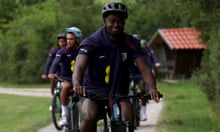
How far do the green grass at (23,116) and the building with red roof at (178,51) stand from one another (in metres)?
15.4

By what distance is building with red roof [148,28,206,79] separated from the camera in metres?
34.0

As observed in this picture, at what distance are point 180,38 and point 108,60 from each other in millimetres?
28302

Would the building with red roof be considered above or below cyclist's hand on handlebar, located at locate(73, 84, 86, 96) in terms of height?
below

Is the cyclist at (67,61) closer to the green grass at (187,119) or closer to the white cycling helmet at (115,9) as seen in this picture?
the green grass at (187,119)

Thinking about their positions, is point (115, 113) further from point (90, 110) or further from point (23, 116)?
point (23, 116)

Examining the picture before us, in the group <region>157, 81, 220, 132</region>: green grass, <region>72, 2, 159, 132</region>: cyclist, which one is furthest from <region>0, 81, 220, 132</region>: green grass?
<region>72, 2, 159, 132</region>: cyclist

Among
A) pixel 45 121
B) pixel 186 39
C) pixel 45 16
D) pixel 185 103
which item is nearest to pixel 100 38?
pixel 45 121

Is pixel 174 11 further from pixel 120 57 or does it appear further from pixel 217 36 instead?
pixel 120 57

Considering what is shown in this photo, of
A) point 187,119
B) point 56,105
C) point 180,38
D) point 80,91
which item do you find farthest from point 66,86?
point 180,38

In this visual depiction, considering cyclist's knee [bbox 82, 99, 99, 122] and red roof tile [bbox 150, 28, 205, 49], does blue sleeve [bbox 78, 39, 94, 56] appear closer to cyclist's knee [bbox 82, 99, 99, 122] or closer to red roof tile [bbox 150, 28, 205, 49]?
cyclist's knee [bbox 82, 99, 99, 122]

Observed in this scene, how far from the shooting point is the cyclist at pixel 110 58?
644 centimetres

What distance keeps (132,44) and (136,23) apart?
31.1m

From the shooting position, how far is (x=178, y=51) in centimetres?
3441

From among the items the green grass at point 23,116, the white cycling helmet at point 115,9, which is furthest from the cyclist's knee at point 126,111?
the green grass at point 23,116
